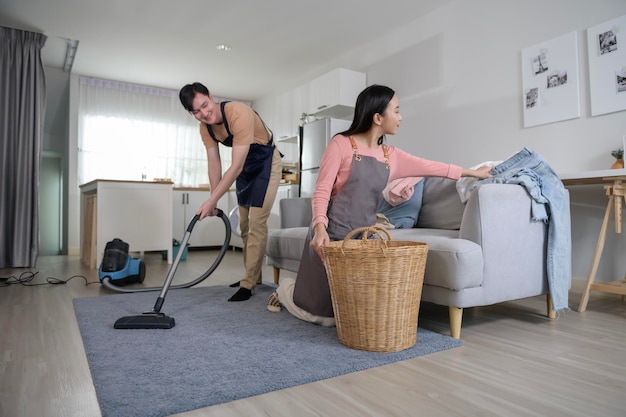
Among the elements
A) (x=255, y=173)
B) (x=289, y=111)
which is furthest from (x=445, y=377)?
(x=289, y=111)

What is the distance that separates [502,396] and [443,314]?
1035mm

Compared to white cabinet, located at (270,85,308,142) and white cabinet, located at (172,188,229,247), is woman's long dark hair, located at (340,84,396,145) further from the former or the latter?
white cabinet, located at (172,188,229,247)

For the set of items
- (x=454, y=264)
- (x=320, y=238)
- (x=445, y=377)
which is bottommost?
(x=445, y=377)

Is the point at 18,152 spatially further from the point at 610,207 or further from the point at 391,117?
the point at 610,207

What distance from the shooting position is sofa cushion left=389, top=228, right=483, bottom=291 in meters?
1.71

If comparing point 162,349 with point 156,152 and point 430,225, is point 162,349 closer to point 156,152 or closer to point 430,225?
point 430,225

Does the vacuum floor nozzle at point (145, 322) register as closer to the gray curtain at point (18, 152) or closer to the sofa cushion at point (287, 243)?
the sofa cushion at point (287, 243)

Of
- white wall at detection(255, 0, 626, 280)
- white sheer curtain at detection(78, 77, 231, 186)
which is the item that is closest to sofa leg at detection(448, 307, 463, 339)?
white wall at detection(255, 0, 626, 280)

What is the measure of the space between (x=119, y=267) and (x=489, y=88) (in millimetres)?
3116

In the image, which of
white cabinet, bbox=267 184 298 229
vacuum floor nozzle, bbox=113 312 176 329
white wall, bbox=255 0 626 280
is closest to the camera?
vacuum floor nozzle, bbox=113 312 176 329

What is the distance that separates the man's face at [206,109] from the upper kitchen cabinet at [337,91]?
2.65 m

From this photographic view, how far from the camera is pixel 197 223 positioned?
616cm

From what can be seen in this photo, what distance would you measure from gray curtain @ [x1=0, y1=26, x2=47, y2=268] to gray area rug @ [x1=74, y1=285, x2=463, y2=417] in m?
2.82

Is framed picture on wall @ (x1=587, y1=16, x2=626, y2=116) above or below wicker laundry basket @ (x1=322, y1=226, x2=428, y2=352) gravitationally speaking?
above
